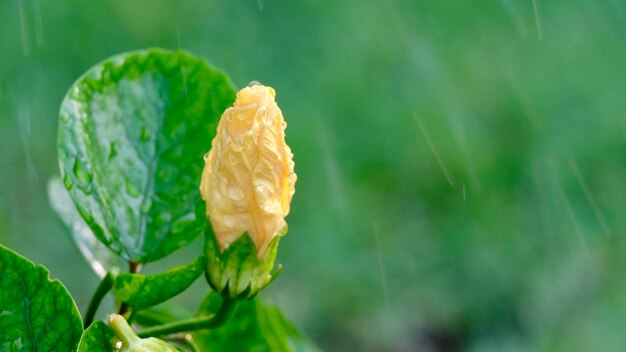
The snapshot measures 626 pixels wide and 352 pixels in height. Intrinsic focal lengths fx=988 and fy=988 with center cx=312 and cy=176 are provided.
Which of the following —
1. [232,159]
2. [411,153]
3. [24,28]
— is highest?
[232,159]

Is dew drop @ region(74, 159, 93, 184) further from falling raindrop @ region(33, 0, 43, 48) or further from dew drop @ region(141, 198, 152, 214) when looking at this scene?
falling raindrop @ region(33, 0, 43, 48)

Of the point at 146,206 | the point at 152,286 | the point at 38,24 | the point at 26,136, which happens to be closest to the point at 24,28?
the point at 38,24

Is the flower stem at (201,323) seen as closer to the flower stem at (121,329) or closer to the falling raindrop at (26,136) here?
the flower stem at (121,329)

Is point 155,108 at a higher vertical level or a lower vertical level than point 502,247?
higher

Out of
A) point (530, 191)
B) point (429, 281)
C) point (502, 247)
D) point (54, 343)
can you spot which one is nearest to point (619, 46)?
point (530, 191)

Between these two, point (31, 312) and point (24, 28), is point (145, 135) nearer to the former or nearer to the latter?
point (31, 312)

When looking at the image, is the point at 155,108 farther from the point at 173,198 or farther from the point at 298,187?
the point at 298,187

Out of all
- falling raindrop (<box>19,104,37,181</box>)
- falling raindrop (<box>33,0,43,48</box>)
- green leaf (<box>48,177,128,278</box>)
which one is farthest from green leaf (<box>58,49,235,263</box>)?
falling raindrop (<box>33,0,43,48</box>)
